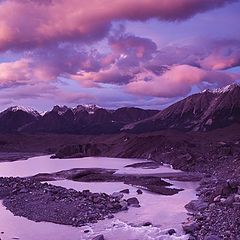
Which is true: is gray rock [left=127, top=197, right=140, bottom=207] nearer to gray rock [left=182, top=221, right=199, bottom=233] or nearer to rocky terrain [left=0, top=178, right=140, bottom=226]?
rocky terrain [left=0, top=178, right=140, bottom=226]

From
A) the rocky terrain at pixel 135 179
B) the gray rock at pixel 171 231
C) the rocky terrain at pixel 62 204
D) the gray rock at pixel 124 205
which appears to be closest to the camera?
the gray rock at pixel 171 231

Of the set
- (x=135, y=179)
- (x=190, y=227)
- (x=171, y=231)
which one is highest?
(x=190, y=227)

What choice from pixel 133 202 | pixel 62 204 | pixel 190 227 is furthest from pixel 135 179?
pixel 190 227

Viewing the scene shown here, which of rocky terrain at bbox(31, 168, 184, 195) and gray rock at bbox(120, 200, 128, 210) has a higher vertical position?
gray rock at bbox(120, 200, 128, 210)

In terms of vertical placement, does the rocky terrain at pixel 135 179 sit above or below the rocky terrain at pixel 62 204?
below

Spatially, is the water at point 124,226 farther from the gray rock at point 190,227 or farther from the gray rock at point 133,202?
the gray rock at point 133,202

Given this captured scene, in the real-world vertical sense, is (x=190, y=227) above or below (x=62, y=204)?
below

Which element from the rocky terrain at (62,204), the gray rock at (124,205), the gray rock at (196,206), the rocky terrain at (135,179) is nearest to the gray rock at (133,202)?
the rocky terrain at (62,204)

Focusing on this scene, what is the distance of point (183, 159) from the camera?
64.2m

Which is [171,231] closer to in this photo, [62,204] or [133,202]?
[133,202]

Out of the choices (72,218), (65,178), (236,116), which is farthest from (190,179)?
(236,116)

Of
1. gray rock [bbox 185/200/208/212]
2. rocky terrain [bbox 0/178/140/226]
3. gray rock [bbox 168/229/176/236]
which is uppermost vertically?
rocky terrain [bbox 0/178/140/226]

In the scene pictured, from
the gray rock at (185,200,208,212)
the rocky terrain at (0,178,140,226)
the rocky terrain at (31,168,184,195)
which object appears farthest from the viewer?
the rocky terrain at (31,168,184,195)

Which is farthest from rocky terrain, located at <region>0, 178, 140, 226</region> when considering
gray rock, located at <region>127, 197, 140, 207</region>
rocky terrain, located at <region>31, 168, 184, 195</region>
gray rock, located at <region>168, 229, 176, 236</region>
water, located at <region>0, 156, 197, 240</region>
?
rocky terrain, located at <region>31, 168, 184, 195</region>
